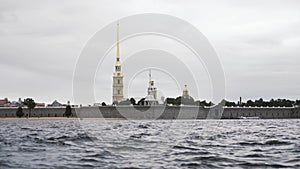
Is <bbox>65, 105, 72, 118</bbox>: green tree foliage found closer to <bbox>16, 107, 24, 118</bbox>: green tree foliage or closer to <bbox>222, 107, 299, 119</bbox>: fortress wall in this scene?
<bbox>16, 107, 24, 118</bbox>: green tree foliage

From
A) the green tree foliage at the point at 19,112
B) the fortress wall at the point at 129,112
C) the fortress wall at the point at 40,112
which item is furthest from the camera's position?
the fortress wall at the point at 40,112

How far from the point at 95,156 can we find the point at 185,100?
174675mm

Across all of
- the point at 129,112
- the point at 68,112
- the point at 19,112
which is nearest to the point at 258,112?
the point at 129,112

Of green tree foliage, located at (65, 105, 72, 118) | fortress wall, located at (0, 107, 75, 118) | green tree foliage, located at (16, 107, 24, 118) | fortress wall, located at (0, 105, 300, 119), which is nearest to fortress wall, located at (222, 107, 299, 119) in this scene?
fortress wall, located at (0, 105, 300, 119)

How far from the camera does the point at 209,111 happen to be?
18212 cm

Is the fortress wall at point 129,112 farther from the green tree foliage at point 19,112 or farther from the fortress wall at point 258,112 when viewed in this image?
the fortress wall at point 258,112

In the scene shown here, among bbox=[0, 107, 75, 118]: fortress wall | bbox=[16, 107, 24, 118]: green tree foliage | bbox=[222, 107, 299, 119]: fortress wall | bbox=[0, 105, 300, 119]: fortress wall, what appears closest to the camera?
bbox=[16, 107, 24, 118]: green tree foliage

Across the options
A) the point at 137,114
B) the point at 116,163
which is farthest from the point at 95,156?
the point at 137,114

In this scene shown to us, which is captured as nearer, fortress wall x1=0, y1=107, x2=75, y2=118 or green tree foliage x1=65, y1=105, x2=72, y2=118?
green tree foliage x1=65, y1=105, x2=72, y2=118

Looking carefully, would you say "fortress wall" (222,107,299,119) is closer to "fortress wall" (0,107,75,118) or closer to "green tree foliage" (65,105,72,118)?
"green tree foliage" (65,105,72,118)

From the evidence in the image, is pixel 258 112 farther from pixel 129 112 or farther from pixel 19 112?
pixel 19 112

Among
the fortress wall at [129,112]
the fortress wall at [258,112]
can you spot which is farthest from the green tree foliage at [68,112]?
the fortress wall at [258,112]

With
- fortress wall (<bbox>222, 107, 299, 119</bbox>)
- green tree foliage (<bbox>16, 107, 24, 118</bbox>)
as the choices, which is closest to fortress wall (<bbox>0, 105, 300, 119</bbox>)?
green tree foliage (<bbox>16, 107, 24, 118</bbox>)

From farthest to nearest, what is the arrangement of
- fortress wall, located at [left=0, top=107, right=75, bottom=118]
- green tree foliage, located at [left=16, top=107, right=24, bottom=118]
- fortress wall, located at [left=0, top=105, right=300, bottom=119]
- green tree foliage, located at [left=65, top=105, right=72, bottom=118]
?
fortress wall, located at [left=0, top=107, right=75, bottom=118]
fortress wall, located at [left=0, top=105, right=300, bottom=119]
green tree foliage, located at [left=16, top=107, right=24, bottom=118]
green tree foliage, located at [left=65, top=105, right=72, bottom=118]
